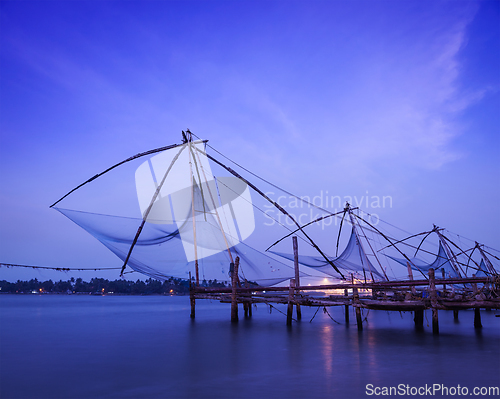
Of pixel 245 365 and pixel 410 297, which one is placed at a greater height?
pixel 410 297

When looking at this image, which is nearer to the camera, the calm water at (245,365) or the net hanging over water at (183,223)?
the calm water at (245,365)

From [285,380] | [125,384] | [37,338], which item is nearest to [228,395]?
[285,380]

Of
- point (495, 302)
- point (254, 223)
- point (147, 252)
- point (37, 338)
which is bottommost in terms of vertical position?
point (37, 338)

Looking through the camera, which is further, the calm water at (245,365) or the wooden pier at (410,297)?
the wooden pier at (410,297)

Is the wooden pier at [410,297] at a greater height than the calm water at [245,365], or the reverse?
the wooden pier at [410,297]

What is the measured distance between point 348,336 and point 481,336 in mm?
4026

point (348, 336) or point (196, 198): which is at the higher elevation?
point (196, 198)

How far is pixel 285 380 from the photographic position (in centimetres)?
684

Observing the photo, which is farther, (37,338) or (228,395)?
(37,338)

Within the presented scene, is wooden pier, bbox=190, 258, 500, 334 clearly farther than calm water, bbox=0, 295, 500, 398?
Yes

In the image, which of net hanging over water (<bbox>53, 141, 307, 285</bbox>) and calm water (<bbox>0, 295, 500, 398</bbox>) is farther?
net hanging over water (<bbox>53, 141, 307, 285</bbox>)

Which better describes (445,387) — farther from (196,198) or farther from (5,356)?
(5,356)

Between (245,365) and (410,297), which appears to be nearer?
(245,365)

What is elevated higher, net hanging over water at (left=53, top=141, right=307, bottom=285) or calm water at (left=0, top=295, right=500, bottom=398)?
net hanging over water at (left=53, top=141, right=307, bottom=285)
